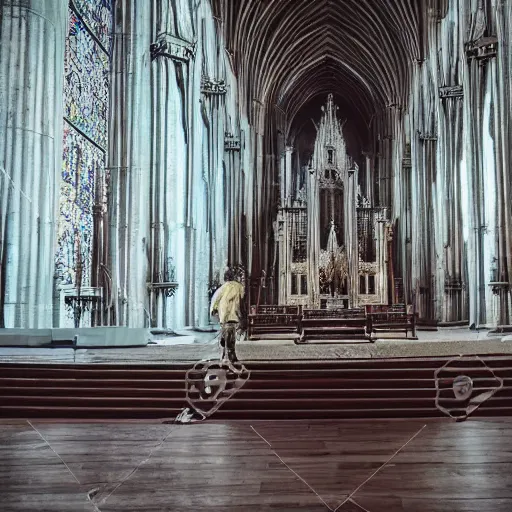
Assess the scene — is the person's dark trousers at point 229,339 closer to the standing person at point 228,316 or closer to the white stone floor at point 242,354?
the standing person at point 228,316

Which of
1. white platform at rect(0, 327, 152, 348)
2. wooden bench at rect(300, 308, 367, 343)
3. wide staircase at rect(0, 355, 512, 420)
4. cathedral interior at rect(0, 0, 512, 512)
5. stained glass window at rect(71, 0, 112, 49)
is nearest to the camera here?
wide staircase at rect(0, 355, 512, 420)

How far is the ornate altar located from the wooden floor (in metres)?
19.6

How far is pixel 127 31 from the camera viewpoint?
49.6 ft

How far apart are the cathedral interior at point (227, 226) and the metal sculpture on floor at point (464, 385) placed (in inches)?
1.1

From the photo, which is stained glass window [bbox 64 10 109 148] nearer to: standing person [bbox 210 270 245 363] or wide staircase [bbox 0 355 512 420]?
standing person [bbox 210 270 245 363]

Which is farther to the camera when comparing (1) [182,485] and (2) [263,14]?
(2) [263,14]

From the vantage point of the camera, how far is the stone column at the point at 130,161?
14.3 meters

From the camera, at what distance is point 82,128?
14461 millimetres

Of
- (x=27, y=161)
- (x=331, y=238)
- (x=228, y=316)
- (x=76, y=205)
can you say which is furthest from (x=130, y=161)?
(x=331, y=238)

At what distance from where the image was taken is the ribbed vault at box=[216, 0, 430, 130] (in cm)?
2705

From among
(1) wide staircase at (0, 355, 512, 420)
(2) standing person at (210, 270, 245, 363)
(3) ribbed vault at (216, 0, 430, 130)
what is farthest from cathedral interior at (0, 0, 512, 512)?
(2) standing person at (210, 270, 245, 363)

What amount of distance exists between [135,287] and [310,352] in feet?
18.0

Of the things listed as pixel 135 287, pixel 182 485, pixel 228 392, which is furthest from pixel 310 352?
pixel 182 485

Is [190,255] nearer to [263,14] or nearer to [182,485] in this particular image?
[182,485]
